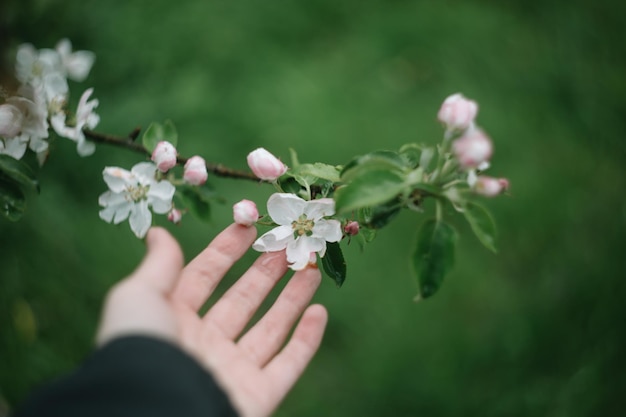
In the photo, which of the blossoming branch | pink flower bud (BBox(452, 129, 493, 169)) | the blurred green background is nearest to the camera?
pink flower bud (BBox(452, 129, 493, 169))

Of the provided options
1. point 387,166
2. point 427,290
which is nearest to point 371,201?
point 387,166

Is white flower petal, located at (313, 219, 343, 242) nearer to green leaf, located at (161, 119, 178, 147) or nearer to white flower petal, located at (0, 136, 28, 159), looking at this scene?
green leaf, located at (161, 119, 178, 147)

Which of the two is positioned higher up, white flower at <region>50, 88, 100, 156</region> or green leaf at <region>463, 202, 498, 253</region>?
green leaf at <region>463, 202, 498, 253</region>

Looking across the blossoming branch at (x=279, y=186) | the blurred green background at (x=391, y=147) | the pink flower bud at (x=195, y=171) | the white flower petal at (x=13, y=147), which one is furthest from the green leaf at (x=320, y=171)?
the blurred green background at (x=391, y=147)

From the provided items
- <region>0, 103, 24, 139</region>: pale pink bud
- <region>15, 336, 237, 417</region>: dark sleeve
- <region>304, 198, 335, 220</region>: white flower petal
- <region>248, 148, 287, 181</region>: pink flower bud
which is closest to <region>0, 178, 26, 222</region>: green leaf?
<region>0, 103, 24, 139</region>: pale pink bud

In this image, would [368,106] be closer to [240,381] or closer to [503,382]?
[503,382]

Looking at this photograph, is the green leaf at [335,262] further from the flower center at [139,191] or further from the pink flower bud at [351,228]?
the flower center at [139,191]
